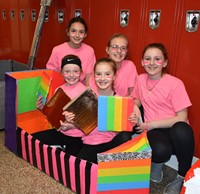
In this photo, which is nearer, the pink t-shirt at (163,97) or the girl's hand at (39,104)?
the pink t-shirt at (163,97)

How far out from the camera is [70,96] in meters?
1.74

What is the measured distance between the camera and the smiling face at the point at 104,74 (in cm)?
158

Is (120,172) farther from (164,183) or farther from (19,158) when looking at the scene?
(19,158)

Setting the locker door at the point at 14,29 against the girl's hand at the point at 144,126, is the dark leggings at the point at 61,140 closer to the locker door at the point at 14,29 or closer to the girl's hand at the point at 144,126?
the girl's hand at the point at 144,126

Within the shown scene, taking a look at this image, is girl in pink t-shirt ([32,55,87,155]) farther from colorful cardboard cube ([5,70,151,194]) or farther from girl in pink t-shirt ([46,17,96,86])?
girl in pink t-shirt ([46,17,96,86])

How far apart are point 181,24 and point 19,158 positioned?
4.49 ft

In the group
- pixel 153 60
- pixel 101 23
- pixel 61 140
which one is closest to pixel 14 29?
pixel 101 23

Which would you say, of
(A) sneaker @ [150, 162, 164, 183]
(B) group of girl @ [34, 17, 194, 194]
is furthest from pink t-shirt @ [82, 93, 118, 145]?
(A) sneaker @ [150, 162, 164, 183]

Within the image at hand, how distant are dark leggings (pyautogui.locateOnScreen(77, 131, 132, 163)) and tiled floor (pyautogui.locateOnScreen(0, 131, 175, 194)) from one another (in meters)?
0.22

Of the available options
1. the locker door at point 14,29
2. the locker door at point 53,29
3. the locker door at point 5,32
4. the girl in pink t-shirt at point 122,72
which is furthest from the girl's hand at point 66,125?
the locker door at point 5,32

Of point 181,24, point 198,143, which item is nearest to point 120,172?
point 198,143

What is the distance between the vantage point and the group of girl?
149 centimetres

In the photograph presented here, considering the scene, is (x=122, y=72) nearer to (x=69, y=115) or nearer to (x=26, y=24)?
(x=69, y=115)

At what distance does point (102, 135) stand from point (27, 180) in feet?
1.69
